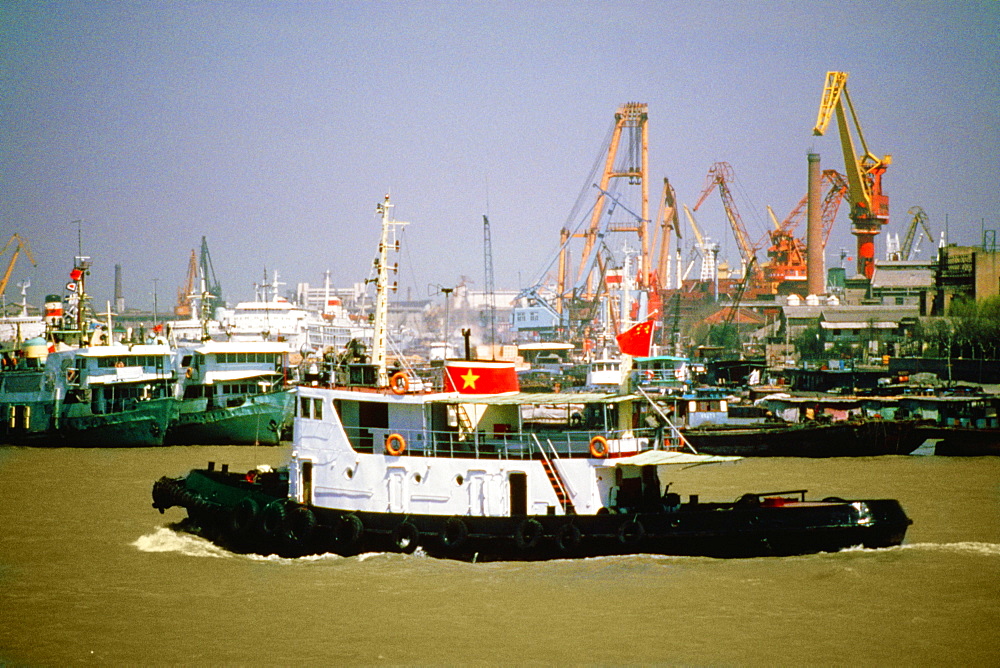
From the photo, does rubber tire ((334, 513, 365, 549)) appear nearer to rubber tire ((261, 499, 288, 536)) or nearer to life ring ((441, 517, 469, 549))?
rubber tire ((261, 499, 288, 536))

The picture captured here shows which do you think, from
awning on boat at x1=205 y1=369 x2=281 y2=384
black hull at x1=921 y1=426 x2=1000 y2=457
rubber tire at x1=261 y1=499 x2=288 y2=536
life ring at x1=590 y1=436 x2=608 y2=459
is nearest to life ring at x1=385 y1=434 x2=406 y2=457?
rubber tire at x1=261 y1=499 x2=288 y2=536

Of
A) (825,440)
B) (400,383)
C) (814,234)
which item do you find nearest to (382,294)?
(400,383)

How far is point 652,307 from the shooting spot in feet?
364

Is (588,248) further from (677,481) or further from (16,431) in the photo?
(677,481)

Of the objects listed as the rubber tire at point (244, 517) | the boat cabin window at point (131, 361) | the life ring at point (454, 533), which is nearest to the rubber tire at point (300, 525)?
the rubber tire at point (244, 517)

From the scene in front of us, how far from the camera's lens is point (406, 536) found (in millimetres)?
20453

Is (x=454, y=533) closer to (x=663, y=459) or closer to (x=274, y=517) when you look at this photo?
(x=274, y=517)

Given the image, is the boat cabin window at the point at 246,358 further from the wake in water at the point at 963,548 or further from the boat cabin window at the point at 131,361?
the wake in water at the point at 963,548

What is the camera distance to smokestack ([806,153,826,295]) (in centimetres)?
11175

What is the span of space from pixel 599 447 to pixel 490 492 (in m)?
2.31

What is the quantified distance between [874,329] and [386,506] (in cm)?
7545

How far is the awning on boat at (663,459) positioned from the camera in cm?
1961

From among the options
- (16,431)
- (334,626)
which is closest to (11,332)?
(16,431)

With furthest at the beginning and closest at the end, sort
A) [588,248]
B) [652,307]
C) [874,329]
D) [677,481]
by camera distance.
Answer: [652,307] → [588,248] → [874,329] → [677,481]
